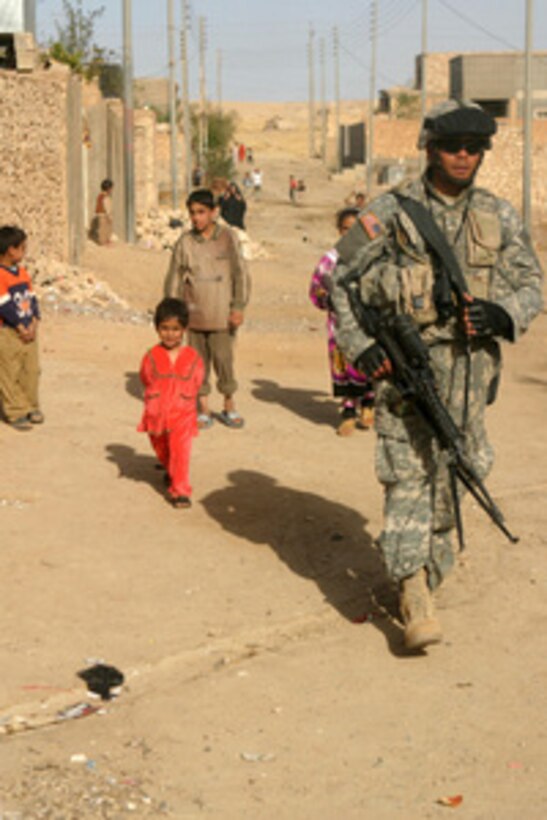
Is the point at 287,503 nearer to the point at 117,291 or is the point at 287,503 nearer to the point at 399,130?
the point at 117,291

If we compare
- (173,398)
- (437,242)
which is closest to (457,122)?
(437,242)

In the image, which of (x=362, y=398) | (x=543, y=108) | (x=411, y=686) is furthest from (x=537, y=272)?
(x=543, y=108)

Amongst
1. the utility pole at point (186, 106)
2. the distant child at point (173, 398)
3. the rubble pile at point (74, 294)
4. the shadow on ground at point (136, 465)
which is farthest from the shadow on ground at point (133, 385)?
the utility pole at point (186, 106)

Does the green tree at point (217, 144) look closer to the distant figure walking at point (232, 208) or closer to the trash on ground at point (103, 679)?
the distant figure walking at point (232, 208)

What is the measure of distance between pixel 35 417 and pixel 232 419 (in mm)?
1314

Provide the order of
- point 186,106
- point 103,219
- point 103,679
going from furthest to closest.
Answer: point 186,106 → point 103,219 → point 103,679

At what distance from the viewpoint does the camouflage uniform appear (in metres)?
5.29

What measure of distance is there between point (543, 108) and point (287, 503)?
206 feet

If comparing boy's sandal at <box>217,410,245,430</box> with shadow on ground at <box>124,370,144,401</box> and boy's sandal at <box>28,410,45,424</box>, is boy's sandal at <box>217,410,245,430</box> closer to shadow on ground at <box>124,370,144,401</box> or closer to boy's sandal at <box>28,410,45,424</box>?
shadow on ground at <box>124,370,144,401</box>

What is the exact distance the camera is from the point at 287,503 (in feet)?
24.6

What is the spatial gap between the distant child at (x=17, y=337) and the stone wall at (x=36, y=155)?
24.2ft

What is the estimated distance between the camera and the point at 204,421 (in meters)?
9.36

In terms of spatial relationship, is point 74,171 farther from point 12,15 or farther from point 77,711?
point 77,711

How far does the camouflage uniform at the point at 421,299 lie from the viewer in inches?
208
